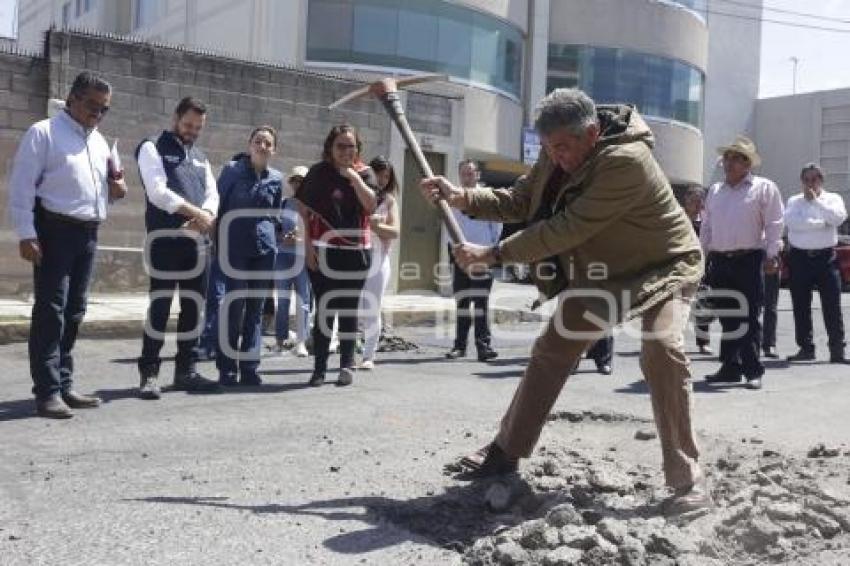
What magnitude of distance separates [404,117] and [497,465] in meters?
2.05

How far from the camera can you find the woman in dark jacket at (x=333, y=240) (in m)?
7.02

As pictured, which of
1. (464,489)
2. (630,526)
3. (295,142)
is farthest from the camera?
(295,142)

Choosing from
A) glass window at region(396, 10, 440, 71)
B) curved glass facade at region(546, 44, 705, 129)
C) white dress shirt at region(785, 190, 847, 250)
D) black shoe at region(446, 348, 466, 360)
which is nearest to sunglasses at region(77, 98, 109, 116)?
black shoe at region(446, 348, 466, 360)

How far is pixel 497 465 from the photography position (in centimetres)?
436

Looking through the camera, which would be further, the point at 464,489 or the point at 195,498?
the point at 464,489

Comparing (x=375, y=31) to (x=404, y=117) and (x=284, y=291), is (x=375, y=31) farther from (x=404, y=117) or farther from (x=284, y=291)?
(x=404, y=117)

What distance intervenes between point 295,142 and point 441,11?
34.9 ft

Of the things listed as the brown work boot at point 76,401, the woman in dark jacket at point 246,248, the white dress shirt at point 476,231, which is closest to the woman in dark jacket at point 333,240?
the woman in dark jacket at point 246,248

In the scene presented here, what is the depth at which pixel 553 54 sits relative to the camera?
28.4 metres

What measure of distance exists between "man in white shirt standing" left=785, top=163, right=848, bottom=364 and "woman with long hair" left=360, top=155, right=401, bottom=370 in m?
4.26

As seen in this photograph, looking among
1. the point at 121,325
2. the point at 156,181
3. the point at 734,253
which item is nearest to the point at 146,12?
the point at 121,325

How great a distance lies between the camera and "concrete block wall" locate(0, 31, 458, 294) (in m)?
11.1

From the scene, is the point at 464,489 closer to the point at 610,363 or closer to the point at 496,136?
the point at 610,363

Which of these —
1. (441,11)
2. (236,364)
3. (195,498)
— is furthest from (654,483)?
(441,11)
